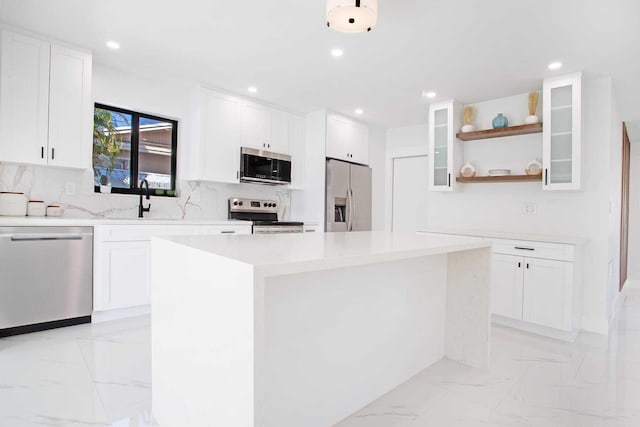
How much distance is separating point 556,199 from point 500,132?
903 mm

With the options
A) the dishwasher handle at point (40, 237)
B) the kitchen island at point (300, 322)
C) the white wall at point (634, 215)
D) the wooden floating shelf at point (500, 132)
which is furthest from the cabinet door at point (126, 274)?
the white wall at point (634, 215)

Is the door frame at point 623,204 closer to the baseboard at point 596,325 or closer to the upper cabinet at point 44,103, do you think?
the baseboard at point 596,325

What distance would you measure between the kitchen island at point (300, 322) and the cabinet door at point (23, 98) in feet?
7.25

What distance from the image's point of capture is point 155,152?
3.98 metres

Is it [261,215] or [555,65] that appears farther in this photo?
[261,215]

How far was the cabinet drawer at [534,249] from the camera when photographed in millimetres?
2977

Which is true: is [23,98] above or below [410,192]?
above

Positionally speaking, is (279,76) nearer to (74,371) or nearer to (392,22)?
(392,22)

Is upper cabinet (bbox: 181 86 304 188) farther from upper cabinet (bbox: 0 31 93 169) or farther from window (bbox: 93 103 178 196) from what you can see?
upper cabinet (bbox: 0 31 93 169)

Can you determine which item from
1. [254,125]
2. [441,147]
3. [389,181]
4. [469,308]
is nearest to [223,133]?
[254,125]

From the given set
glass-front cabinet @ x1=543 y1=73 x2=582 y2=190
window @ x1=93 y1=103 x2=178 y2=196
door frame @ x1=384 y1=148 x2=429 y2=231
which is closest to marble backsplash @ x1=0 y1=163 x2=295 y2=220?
window @ x1=93 y1=103 x2=178 y2=196

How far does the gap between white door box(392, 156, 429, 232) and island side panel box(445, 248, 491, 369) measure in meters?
3.14

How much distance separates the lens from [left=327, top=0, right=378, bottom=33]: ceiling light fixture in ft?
6.43

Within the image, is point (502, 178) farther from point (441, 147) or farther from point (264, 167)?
point (264, 167)
